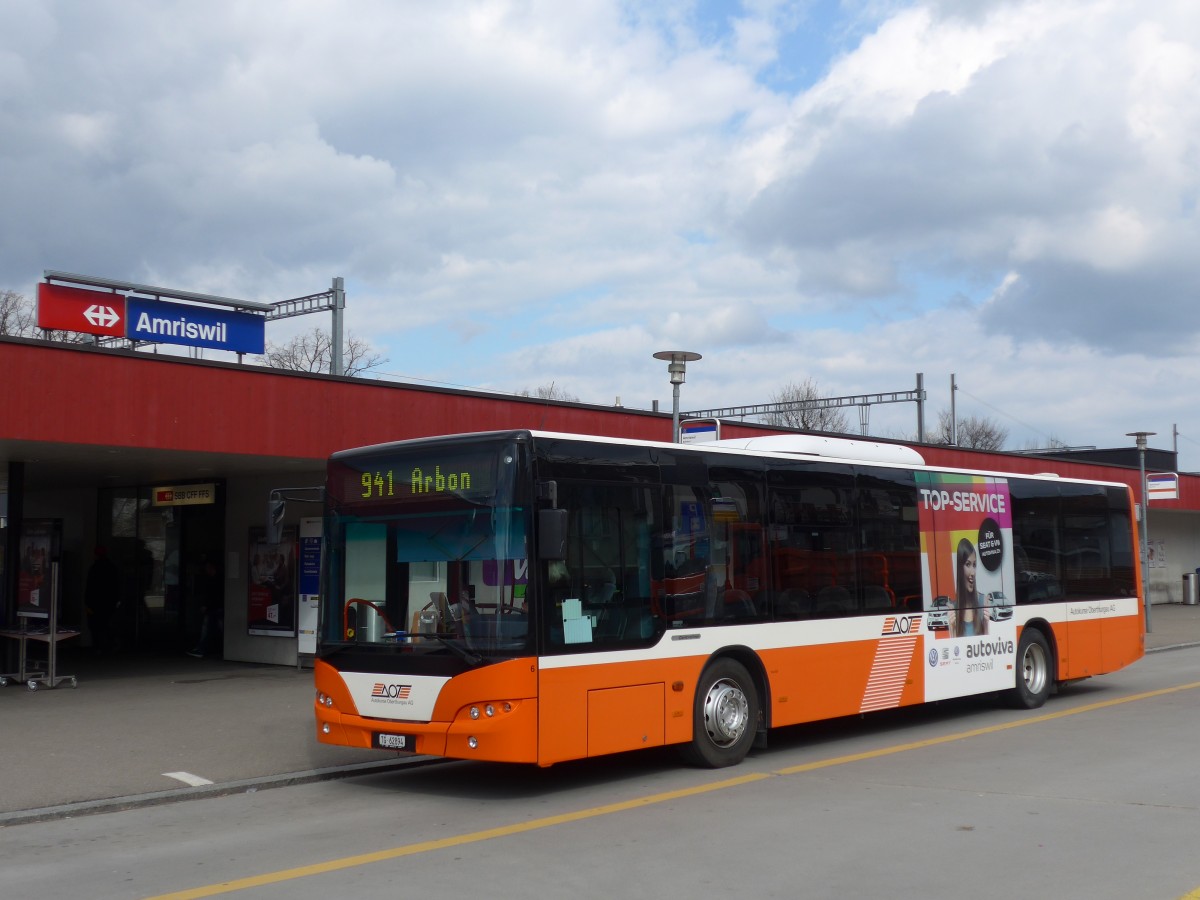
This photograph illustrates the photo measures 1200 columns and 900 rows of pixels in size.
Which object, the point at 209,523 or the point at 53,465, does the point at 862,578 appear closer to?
the point at 53,465

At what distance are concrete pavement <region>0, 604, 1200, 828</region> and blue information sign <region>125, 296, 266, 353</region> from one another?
17.4 feet

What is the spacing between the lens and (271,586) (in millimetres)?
20156

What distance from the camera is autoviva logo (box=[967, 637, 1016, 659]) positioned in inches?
545

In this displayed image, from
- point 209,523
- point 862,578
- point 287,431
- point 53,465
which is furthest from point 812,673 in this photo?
point 209,523

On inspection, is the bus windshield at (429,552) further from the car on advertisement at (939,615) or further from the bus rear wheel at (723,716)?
the car on advertisement at (939,615)

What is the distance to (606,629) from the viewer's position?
977 cm

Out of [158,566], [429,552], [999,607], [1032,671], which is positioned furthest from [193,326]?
[1032,671]

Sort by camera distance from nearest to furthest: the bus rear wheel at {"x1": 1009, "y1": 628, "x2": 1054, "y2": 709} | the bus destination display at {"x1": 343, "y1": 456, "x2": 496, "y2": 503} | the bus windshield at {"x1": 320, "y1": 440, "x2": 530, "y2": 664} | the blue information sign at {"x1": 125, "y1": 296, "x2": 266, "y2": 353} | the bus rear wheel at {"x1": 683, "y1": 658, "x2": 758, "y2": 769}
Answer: the bus windshield at {"x1": 320, "y1": 440, "x2": 530, "y2": 664}, the bus destination display at {"x1": 343, "y1": 456, "x2": 496, "y2": 503}, the bus rear wheel at {"x1": 683, "y1": 658, "x2": 758, "y2": 769}, the bus rear wheel at {"x1": 1009, "y1": 628, "x2": 1054, "y2": 709}, the blue information sign at {"x1": 125, "y1": 296, "x2": 266, "y2": 353}

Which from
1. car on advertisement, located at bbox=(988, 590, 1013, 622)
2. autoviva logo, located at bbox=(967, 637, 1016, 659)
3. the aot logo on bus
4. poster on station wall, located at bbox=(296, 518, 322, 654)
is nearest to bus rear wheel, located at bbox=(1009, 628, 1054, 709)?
autoviva logo, located at bbox=(967, 637, 1016, 659)

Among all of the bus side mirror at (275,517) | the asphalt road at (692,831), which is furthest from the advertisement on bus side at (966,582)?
the bus side mirror at (275,517)

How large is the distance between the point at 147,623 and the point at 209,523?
114 inches

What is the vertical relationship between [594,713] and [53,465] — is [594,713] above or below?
below

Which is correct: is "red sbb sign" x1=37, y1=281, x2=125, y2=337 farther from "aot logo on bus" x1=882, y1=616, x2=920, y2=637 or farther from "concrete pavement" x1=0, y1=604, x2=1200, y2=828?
"aot logo on bus" x1=882, y1=616, x2=920, y2=637

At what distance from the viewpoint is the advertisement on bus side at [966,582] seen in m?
13.4
